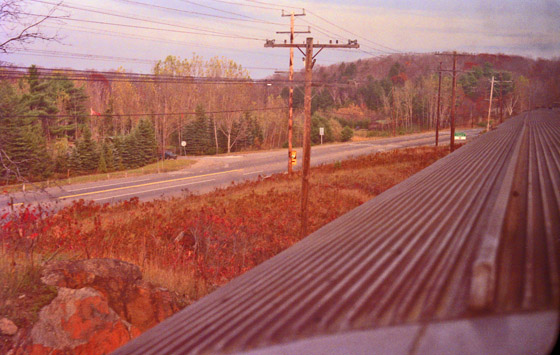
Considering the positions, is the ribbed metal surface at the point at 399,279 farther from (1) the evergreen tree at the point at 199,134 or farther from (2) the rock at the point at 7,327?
(1) the evergreen tree at the point at 199,134

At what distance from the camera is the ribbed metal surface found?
158 cm

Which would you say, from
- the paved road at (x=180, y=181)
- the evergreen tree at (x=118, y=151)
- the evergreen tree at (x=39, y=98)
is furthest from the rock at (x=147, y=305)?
the evergreen tree at (x=118, y=151)

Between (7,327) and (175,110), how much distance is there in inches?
1960

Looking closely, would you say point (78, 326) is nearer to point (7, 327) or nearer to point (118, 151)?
point (7, 327)

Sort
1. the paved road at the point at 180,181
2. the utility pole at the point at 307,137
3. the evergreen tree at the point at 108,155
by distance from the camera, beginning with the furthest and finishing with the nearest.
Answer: the evergreen tree at the point at 108,155, the paved road at the point at 180,181, the utility pole at the point at 307,137


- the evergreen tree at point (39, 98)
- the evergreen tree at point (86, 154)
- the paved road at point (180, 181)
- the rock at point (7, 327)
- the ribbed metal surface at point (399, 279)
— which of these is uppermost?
the evergreen tree at point (39, 98)

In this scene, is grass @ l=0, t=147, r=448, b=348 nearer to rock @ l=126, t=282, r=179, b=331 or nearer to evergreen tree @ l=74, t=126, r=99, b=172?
rock @ l=126, t=282, r=179, b=331

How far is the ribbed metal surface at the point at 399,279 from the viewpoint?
1585mm

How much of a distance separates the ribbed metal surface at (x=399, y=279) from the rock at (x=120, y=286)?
3498 millimetres

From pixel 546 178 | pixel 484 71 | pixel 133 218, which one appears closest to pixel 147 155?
pixel 133 218

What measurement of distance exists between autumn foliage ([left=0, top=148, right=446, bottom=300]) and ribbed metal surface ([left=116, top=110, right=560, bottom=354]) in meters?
4.94

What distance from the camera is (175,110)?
175ft

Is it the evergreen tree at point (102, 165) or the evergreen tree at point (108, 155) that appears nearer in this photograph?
the evergreen tree at point (102, 165)

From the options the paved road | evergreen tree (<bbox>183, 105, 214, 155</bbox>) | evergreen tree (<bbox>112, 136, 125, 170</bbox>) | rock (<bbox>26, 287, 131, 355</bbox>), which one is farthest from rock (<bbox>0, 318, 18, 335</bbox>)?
evergreen tree (<bbox>183, 105, 214, 155</bbox>)
